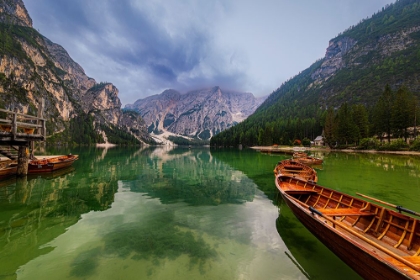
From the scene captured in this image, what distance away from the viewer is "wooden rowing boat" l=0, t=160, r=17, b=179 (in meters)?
22.8

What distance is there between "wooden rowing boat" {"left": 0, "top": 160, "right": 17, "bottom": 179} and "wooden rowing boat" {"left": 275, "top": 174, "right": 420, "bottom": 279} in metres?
30.5

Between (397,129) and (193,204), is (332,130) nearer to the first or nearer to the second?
(397,129)

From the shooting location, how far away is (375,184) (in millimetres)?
22891

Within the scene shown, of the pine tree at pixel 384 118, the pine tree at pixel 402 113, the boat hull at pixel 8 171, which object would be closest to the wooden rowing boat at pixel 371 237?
the boat hull at pixel 8 171

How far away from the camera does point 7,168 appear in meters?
23.5

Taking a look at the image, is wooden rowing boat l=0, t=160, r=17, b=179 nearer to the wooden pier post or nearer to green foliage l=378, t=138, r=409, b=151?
the wooden pier post

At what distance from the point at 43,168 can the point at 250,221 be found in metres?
30.5

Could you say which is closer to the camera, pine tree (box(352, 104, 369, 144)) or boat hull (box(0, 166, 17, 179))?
boat hull (box(0, 166, 17, 179))

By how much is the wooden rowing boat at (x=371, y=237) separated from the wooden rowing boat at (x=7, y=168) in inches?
1201

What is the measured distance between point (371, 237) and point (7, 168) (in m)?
34.6

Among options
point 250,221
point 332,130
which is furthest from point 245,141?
point 250,221

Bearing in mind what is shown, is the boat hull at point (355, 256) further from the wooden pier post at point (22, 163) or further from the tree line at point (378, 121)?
the tree line at point (378, 121)

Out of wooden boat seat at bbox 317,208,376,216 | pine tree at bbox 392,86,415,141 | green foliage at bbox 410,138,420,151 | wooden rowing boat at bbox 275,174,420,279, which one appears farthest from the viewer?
pine tree at bbox 392,86,415,141

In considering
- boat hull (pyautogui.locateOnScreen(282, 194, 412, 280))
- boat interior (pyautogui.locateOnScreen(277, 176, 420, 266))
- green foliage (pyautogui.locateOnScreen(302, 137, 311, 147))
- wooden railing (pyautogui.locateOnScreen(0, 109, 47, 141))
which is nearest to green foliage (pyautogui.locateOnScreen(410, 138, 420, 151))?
green foliage (pyautogui.locateOnScreen(302, 137, 311, 147))
